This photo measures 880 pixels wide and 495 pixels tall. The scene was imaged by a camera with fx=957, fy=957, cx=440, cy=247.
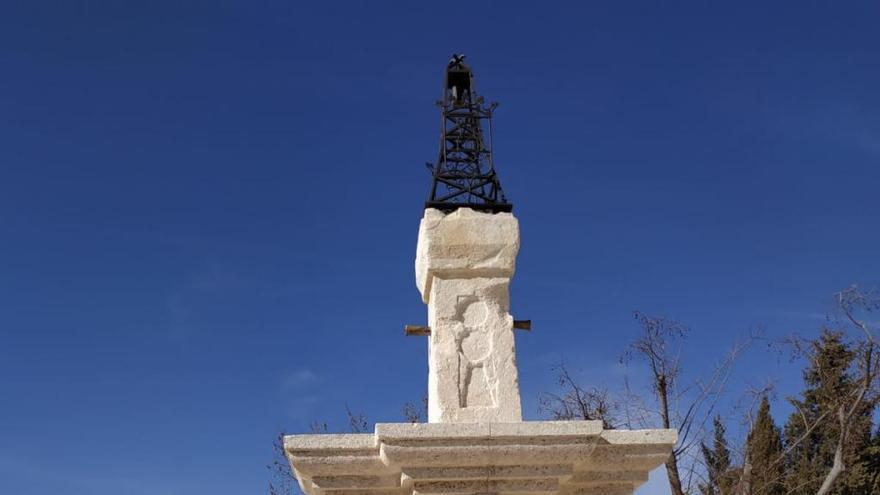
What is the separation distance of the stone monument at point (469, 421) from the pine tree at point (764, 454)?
1055 centimetres

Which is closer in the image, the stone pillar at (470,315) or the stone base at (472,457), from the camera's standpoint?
the stone base at (472,457)

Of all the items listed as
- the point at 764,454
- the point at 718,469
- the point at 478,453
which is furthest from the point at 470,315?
the point at 764,454

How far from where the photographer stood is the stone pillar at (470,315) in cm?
538

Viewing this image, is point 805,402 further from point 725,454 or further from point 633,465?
point 633,465

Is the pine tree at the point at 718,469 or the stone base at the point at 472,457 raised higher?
the pine tree at the point at 718,469

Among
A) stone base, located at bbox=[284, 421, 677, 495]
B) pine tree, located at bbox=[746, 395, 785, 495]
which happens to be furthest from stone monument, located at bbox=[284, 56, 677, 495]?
pine tree, located at bbox=[746, 395, 785, 495]

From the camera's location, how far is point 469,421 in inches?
207

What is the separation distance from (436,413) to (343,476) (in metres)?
0.83

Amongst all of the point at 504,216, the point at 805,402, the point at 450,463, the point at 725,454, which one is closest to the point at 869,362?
the point at 725,454

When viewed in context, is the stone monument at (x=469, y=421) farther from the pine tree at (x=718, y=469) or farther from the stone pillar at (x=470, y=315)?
the pine tree at (x=718, y=469)

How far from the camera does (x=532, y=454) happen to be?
Result: 4582mm

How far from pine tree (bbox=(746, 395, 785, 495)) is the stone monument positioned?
10551mm

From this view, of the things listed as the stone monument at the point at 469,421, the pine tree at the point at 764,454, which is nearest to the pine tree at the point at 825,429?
the pine tree at the point at 764,454

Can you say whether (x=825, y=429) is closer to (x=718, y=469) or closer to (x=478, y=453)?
(x=718, y=469)
